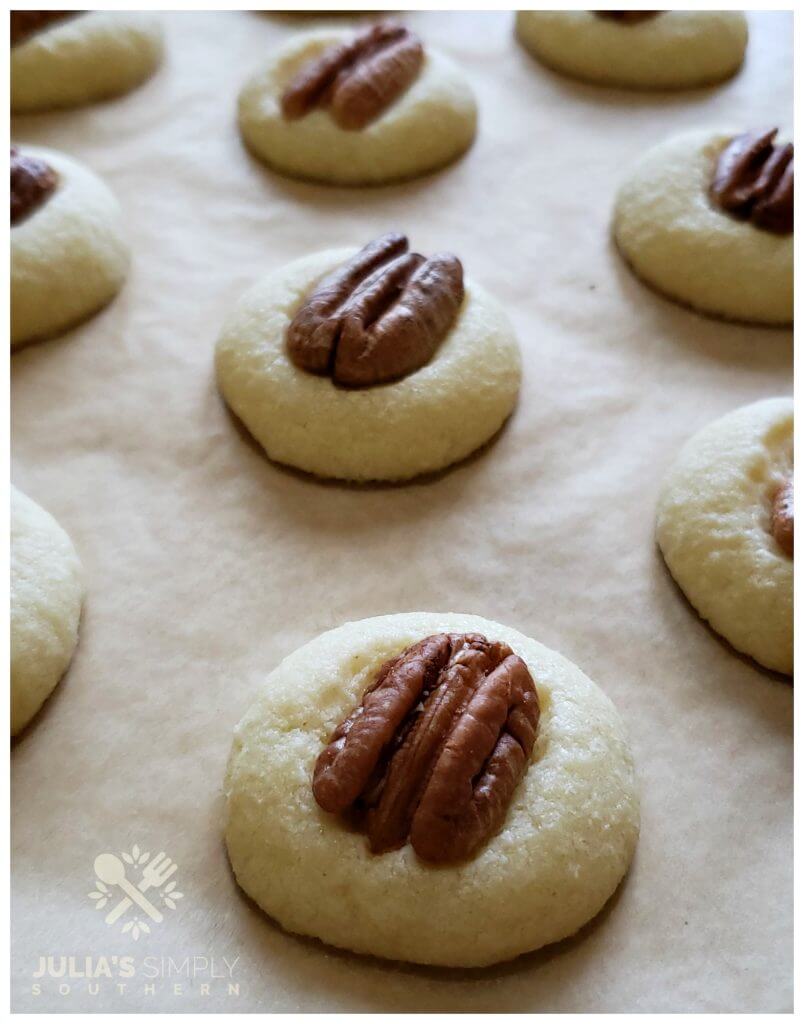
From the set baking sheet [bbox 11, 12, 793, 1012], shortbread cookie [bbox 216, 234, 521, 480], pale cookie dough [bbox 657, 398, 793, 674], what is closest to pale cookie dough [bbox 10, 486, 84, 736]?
baking sheet [bbox 11, 12, 793, 1012]

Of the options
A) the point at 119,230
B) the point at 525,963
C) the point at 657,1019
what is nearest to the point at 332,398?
the point at 119,230

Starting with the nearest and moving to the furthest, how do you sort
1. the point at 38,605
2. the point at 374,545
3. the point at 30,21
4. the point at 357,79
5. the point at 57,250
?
the point at 38,605
the point at 374,545
the point at 57,250
the point at 357,79
the point at 30,21

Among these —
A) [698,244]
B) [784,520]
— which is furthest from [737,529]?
[698,244]

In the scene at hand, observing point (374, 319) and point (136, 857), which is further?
point (374, 319)

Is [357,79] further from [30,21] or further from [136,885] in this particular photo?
[136,885]

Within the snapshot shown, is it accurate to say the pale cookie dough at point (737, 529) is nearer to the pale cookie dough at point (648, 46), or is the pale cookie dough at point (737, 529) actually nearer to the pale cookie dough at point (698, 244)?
the pale cookie dough at point (698, 244)

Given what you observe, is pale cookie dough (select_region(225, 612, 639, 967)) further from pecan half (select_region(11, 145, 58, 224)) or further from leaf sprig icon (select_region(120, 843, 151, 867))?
pecan half (select_region(11, 145, 58, 224))

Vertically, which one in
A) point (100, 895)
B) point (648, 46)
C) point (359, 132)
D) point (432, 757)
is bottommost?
point (100, 895)
